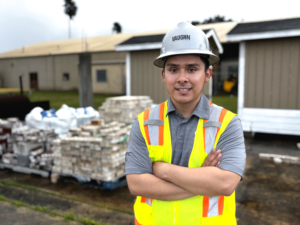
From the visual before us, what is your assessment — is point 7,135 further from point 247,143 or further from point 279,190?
point 247,143

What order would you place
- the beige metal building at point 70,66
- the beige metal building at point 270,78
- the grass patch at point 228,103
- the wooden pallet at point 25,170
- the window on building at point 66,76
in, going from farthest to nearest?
1. the window on building at point 66,76
2. the beige metal building at point 70,66
3. the grass patch at point 228,103
4. the beige metal building at point 270,78
5. the wooden pallet at point 25,170

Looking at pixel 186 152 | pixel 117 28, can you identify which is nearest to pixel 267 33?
pixel 186 152

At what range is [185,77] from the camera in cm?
180

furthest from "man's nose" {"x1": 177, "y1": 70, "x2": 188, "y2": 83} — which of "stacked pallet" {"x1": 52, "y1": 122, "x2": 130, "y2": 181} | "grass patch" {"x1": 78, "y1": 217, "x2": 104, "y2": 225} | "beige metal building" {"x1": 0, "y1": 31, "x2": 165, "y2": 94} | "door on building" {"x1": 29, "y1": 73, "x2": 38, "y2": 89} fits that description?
"door on building" {"x1": 29, "y1": 73, "x2": 38, "y2": 89}

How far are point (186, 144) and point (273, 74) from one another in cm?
849

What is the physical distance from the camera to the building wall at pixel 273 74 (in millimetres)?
8953

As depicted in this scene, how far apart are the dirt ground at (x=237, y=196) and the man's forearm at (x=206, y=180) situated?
2.73m

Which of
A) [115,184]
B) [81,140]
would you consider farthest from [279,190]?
[81,140]

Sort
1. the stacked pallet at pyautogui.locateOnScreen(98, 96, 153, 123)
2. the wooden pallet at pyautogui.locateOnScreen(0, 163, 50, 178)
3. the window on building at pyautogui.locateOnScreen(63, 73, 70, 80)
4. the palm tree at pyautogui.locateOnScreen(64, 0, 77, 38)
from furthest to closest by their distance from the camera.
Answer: the palm tree at pyautogui.locateOnScreen(64, 0, 77, 38)
the window on building at pyautogui.locateOnScreen(63, 73, 70, 80)
the stacked pallet at pyautogui.locateOnScreen(98, 96, 153, 123)
the wooden pallet at pyautogui.locateOnScreen(0, 163, 50, 178)

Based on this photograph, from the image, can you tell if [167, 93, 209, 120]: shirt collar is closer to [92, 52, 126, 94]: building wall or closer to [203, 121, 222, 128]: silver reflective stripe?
[203, 121, 222, 128]: silver reflective stripe

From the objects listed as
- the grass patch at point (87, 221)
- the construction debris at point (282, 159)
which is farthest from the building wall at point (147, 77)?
the grass patch at point (87, 221)

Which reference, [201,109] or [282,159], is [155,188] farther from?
[282,159]

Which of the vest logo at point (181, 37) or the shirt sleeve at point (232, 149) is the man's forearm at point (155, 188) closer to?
the shirt sleeve at point (232, 149)

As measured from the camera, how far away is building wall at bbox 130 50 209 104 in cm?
1127
